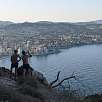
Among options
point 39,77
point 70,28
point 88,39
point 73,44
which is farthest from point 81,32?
point 39,77

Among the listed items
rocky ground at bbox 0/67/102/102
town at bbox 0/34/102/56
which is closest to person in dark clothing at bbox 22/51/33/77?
rocky ground at bbox 0/67/102/102

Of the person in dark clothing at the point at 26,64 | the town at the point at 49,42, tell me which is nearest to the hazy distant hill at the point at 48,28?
the town at the point at 49,42

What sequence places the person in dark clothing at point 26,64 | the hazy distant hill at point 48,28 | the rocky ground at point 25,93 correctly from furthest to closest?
the hazy distant hill at point 48,28 < the person in dark clothing at point 26,64 < the rocky ground at point 25,93

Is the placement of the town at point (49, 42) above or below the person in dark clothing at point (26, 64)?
below

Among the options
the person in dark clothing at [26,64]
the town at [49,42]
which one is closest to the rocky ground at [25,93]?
the person in dark clothing at [26,64]

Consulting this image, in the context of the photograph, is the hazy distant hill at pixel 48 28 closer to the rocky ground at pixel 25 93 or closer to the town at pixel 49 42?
the town at pixel 49 42

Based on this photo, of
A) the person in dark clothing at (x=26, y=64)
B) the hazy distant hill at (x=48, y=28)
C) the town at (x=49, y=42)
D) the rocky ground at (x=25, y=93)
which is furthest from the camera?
the hazy distant hill at (x=48, y=28)

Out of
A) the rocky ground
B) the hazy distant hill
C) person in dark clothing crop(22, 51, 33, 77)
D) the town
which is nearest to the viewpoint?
the rocky ground

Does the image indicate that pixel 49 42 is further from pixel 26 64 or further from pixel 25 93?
pixel 25 93

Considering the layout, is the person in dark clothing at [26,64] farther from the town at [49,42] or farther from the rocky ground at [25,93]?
the town at [49,42]

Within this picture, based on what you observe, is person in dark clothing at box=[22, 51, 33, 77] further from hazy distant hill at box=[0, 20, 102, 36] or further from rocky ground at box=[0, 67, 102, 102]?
hazy distant hill at box=[0, 20, 102, 36]

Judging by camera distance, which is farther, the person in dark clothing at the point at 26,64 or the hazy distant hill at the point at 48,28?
the hazy distant hill at the point at 48,28

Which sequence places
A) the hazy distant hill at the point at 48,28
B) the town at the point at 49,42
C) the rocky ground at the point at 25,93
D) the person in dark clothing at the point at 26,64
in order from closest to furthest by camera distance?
the rocky ground at the point at 25,93, the person in dark clothing at the point at 26,64, the town at the point at 49,42, the hazy distant hill at the point at 48,28

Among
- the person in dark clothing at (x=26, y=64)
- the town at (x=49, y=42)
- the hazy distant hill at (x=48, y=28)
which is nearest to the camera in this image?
the person in dark clothing at (x=26, y=64)
